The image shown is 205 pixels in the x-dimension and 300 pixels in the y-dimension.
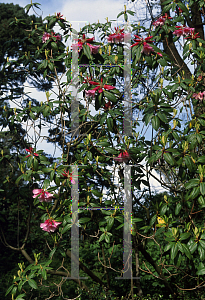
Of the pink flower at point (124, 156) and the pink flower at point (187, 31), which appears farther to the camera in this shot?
the pink flower at point (187, 31)

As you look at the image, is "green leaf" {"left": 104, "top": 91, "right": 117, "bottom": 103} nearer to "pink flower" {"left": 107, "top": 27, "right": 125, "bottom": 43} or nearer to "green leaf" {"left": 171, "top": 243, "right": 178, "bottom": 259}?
"pink flower" {"left": 107, "top": 27, "right": 125, "bottom": 43}

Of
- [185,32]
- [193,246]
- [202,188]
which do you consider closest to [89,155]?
[202,188]

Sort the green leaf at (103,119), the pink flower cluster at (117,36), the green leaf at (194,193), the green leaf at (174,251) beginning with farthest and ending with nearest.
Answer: the pink flower cluster at (117,36) → the green leaf at (103,119) → the green leaf at (194,193) → the green leaf at (174,251)

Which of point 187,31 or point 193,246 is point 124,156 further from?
point 187,31

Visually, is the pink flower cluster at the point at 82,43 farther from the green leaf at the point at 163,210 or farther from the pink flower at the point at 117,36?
the green leaf at the point at 163,210

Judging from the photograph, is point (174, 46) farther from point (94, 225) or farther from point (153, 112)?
point (94, 225)

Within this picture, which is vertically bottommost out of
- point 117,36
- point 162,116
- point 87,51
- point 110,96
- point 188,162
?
point 188,162

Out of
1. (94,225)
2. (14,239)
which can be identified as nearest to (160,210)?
(94,225)

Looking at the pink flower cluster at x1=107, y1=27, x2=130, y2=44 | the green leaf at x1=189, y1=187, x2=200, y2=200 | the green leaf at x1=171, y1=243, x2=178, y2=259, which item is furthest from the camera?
the pink flower cluster at x1=107, y1=27, x2=130, y2=44

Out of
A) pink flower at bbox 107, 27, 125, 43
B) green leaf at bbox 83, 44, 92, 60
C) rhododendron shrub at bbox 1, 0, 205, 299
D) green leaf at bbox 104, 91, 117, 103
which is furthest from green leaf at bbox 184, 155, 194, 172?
pink flower at bbox 107, 27, 125, 43

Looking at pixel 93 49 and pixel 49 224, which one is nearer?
pixel 93 49

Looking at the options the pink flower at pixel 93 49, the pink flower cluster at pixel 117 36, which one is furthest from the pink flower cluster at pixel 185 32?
the pink flower at pixel 93 49

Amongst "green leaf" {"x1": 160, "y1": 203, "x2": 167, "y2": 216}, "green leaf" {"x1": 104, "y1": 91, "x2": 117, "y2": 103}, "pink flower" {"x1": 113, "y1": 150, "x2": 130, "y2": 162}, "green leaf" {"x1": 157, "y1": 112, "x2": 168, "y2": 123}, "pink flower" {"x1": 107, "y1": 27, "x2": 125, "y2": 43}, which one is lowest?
"green leaf" {"x1": 160, "y1": 203, "x2": 167, "y2": 216}

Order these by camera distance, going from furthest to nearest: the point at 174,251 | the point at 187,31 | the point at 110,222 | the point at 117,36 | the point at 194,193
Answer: the point at 187,31
the point at 117,36
the point at 110,222
the point at 194,193
the point at 174,251
